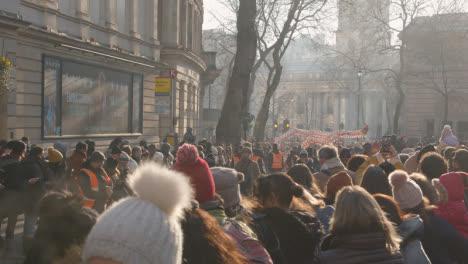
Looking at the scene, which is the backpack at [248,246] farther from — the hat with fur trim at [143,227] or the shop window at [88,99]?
the shop window at [88,99]

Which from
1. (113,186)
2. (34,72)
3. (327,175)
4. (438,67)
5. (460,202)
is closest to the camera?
(460,202)

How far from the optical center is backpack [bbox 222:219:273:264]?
3062 millimetres

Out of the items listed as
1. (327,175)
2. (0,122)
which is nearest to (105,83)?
(0,122)

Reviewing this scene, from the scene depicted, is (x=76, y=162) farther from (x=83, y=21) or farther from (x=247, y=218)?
(x=83, y=21)

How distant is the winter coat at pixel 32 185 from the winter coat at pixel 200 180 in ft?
19.0

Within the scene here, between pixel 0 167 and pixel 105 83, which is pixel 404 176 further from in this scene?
pixel 105 83

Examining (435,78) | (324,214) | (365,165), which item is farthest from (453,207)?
(435,78)

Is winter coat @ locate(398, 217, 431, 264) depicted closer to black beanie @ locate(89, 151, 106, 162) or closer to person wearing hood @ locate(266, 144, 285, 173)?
black beanie @ locate(89, 151, 106, 162)

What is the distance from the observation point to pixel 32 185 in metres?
8.66

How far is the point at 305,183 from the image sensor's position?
5.78 metres

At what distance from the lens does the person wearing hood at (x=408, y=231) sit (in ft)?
12.0

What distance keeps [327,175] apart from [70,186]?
371cm

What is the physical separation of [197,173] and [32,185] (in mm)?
6060

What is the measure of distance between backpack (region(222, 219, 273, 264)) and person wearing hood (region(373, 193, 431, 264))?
1140 millimetres
